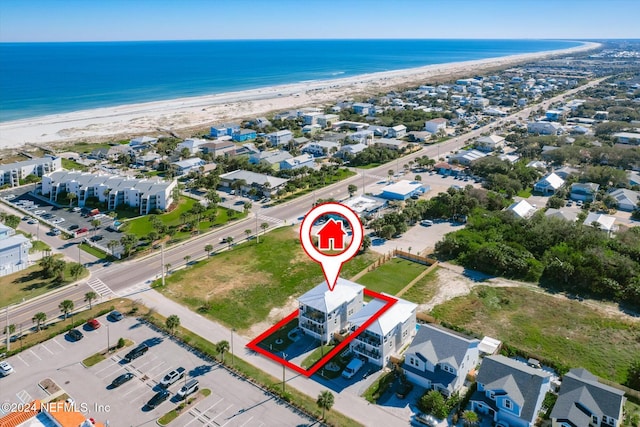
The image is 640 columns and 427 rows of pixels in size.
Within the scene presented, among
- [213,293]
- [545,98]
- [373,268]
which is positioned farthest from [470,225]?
[545,98]

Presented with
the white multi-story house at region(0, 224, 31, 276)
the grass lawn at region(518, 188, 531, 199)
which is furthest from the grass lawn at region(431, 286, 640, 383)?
the white multi-story house at region(0, 224, 31, 276)

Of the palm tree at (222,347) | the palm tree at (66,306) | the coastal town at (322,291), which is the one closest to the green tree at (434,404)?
the coastal town at (322,291)

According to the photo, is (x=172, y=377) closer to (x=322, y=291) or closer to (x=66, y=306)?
(x=322, y=291)

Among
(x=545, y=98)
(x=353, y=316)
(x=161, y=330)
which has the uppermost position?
(x=545, y=98)

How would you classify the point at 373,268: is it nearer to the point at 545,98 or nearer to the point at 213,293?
the point at 213,293

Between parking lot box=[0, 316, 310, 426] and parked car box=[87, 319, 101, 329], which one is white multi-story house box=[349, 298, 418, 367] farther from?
parked car box=[87, 319, 101, 329]
